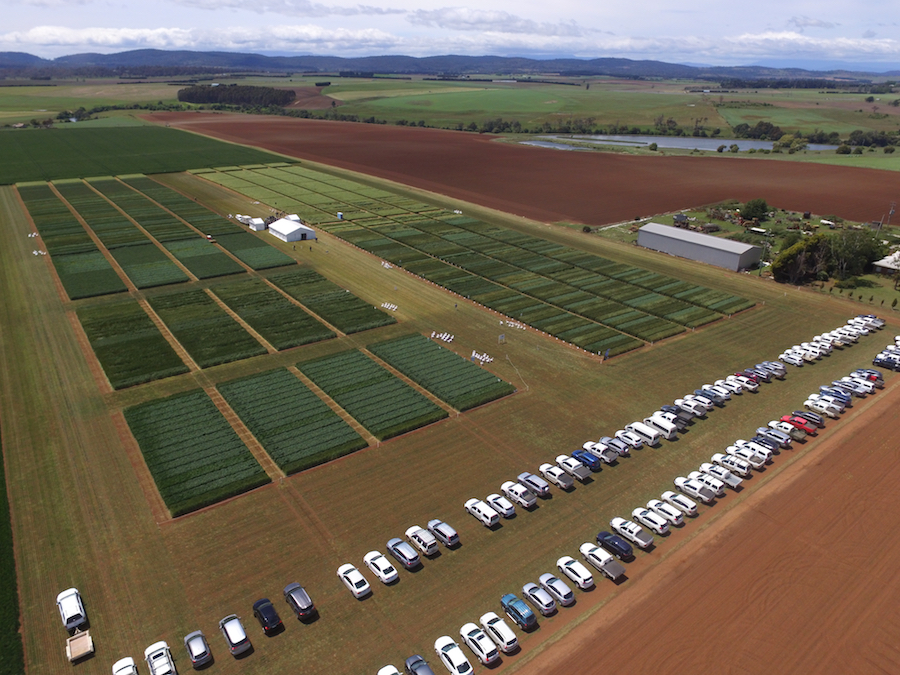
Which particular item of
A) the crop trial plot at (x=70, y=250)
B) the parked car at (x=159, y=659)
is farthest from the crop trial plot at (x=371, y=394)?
the crop trial plot at (x=70, y=250)

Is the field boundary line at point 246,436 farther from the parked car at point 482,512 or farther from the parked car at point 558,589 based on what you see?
the parked car at point 558,589

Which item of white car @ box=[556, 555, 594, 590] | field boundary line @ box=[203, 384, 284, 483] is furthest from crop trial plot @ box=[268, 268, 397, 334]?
white car @ box=[556, 555, 594, 590]

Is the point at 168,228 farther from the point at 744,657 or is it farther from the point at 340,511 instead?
the point at 744,657

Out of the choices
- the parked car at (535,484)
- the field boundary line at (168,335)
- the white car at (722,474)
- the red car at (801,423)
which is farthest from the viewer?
the field boundary line at (168,335)

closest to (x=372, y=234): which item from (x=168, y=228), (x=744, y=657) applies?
(x=168, y=228)

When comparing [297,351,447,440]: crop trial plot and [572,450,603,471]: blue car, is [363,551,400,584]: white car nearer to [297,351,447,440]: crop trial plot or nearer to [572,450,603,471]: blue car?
[297,351,447,440]: crop trial plot

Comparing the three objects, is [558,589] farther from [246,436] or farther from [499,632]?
[246,436]
